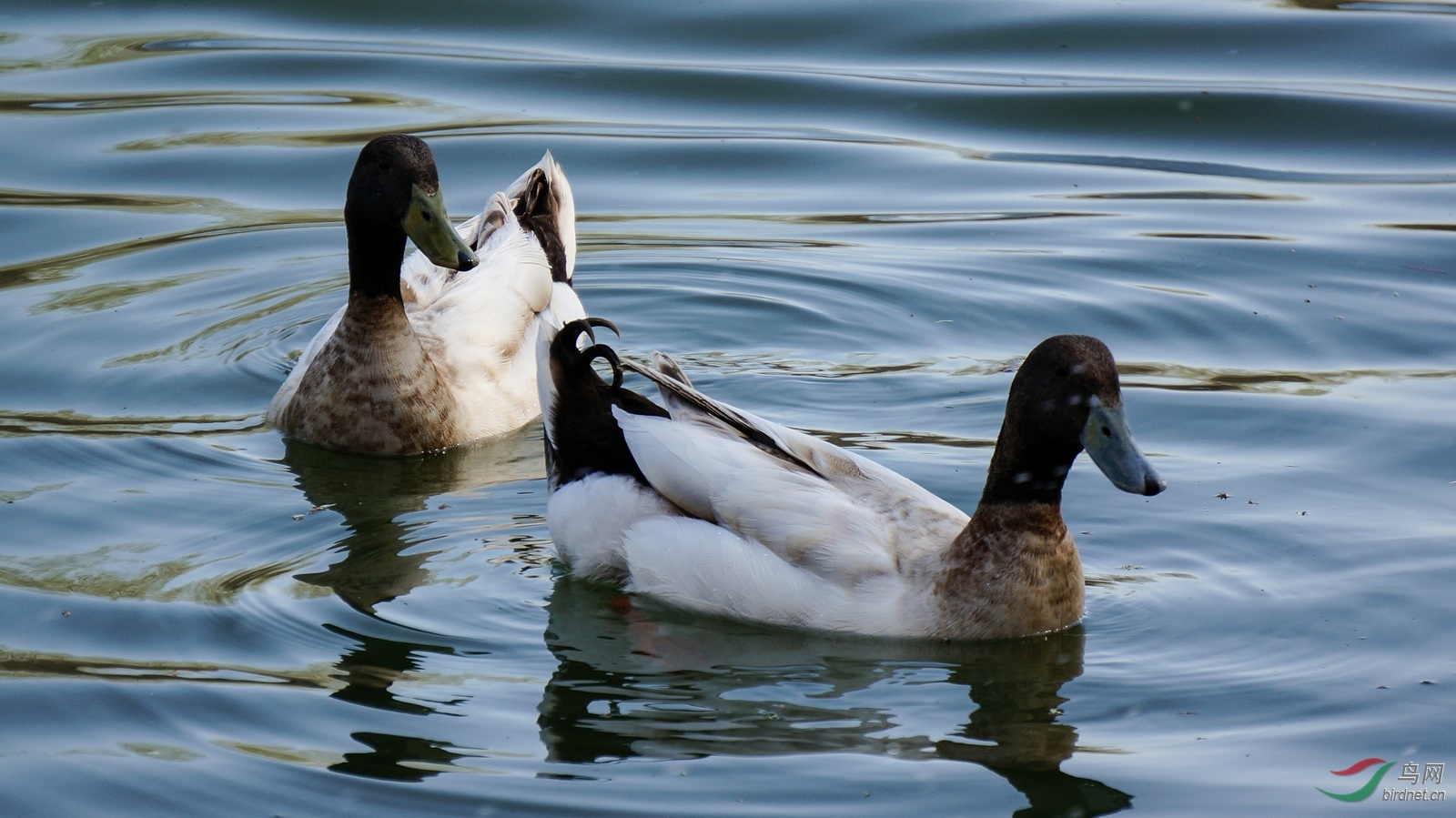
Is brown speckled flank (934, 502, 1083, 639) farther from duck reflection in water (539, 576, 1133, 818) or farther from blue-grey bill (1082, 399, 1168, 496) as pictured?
blue-grey bill (1082, 399, 1168, 496)

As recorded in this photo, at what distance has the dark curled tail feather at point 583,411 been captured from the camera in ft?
21.5

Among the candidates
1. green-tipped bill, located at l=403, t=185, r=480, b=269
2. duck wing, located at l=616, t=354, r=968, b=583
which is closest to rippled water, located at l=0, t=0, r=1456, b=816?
duck wing, located at l=616, t=354, r=968, b=583

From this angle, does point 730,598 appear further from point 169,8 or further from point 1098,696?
point 169,8

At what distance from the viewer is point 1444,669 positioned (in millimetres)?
5762

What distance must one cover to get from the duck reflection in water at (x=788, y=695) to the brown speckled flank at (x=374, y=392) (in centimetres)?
187

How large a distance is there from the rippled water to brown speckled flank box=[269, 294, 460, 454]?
0.16 m

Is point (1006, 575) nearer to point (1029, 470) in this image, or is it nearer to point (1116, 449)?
point (1029, 470)

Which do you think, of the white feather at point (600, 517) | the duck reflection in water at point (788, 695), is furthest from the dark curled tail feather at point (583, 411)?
the duck reflection in water at point (788, 695)

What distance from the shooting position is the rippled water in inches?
209

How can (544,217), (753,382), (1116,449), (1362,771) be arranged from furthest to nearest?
(544,217)
(753,382)
(1116,449)
(1362,771)

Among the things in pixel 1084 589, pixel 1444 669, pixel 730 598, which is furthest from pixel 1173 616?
pixel 730 598

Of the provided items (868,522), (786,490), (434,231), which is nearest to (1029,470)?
(868,522)

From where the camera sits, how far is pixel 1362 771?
5.18 meters

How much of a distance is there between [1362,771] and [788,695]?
67.8 inches
